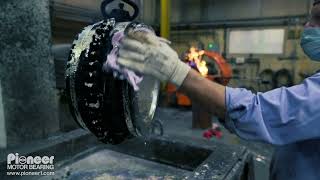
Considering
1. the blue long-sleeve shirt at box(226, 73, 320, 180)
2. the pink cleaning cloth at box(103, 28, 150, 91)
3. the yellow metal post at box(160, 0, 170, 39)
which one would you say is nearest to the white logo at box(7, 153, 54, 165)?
the pink cleaning cloth at box(103, 28, 150, 91)

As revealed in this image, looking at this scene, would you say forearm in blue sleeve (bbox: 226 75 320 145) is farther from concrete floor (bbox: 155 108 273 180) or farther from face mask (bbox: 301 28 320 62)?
concrete floor (bbox: 155 108 273 180)

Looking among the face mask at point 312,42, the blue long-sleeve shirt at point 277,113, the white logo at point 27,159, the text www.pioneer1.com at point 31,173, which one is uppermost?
the face mask at point 312,42

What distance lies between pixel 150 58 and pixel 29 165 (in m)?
1.27

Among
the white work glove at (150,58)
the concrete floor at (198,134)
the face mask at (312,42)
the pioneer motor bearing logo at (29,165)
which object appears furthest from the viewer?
the concrete floor at (198,134)

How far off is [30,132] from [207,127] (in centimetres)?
304

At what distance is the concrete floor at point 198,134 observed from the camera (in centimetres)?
286

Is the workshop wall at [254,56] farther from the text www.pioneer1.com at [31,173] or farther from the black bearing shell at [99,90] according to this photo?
the black bearing shell at [99,90]

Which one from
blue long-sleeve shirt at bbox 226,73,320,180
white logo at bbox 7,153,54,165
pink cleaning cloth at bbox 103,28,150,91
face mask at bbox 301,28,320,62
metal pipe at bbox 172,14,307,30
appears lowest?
white logo at bbox 7,153,54,165

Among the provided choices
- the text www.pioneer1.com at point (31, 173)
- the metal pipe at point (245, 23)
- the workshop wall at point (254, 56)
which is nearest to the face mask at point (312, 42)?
the text www.pioneer1.com at point (31, 173)

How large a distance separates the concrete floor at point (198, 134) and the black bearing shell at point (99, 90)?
3.33 ft

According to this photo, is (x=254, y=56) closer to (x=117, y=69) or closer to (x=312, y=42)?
(x=312, y=42)

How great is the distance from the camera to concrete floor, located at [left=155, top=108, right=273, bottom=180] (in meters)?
2.86

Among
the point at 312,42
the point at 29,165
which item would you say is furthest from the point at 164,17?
the point at 312,42

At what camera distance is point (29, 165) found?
1.57 metres
